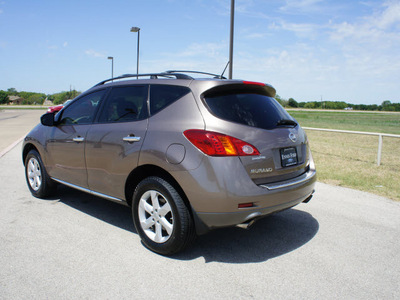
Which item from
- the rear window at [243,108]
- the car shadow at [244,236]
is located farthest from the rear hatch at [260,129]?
the car shadow at [244,236]

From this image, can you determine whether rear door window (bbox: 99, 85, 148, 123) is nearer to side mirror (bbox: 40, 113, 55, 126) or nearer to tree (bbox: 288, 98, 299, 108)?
side mirror (bbox: 40, 113, 55, 126)

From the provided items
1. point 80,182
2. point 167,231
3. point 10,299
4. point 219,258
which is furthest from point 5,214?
point 219,258

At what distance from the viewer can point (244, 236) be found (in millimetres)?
3916

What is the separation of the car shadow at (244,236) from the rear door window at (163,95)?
1.49 meters

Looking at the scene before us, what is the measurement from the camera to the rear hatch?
3.08m

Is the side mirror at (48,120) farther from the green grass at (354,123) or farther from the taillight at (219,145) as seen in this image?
the green grass at (354,123)

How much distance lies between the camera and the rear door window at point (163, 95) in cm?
343

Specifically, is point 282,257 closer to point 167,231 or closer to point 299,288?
point 299,288

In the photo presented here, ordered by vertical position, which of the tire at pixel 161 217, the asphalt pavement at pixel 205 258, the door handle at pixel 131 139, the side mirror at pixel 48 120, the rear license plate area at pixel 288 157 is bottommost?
the asphalt pavement at pixel 205 258

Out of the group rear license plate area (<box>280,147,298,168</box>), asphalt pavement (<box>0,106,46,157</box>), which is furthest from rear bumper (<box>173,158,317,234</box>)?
asphalt pavement (<box>0,106,46,157</box>)

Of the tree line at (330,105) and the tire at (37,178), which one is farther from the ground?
Answer: the tree line at (330,105)

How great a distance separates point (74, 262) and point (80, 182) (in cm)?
136

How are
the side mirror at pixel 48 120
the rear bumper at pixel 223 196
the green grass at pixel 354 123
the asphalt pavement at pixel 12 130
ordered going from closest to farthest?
the rear bumper at pixel 223 196 → the side mirror at pixel 48 120 → the asphalt pavement at pixel 12 130 → the green grass at pixel 354 123

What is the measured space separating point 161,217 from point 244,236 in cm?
111
